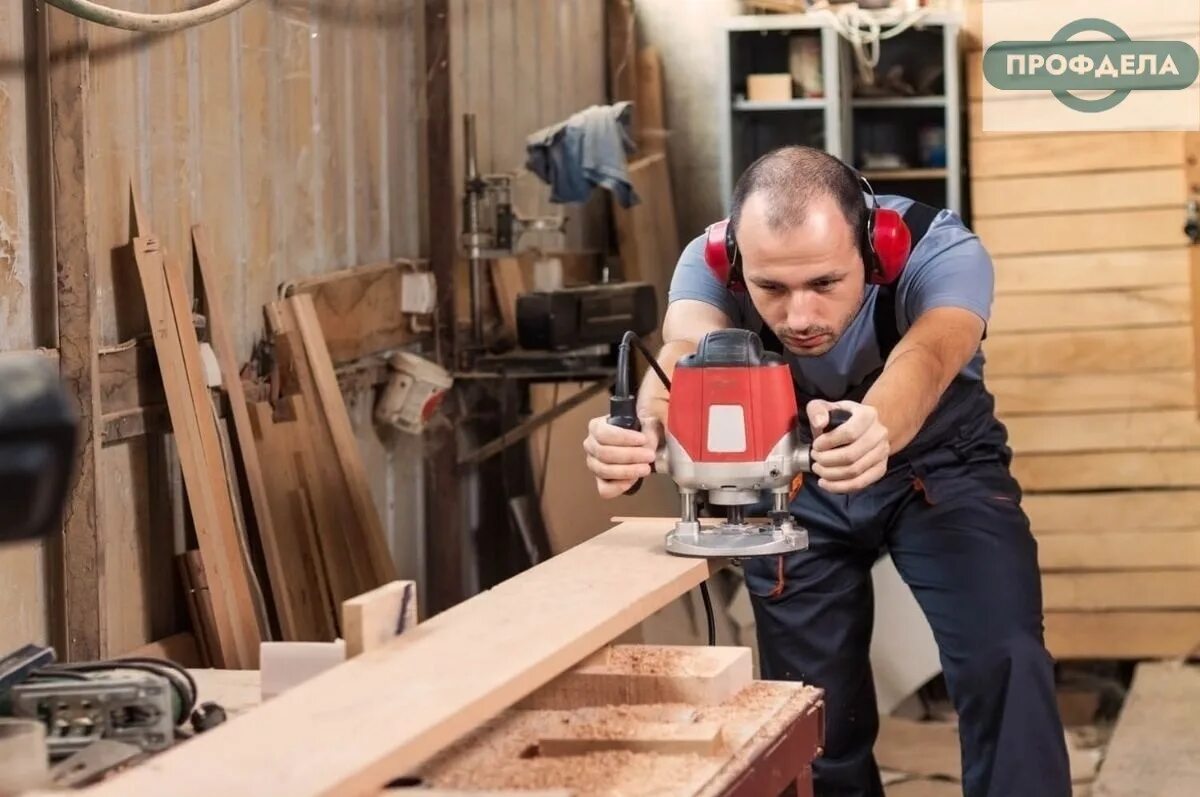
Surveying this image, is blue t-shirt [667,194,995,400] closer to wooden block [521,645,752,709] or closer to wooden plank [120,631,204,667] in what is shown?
wooden block [521,645,752,709]

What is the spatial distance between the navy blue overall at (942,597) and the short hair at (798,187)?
227mm

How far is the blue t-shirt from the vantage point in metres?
2.54

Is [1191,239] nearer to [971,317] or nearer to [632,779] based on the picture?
[971,317]

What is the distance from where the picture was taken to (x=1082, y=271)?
191 inches

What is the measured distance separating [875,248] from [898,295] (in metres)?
0.18

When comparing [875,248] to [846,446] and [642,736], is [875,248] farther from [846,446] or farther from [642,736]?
[642,736]

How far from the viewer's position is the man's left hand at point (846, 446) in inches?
81.6

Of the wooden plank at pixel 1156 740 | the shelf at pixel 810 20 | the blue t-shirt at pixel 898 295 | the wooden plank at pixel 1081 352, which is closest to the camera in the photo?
the blue t-shirt at pixel 898 295

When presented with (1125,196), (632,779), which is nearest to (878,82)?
(1125,196)

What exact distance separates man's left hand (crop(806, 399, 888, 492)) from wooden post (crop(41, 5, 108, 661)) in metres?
1.21

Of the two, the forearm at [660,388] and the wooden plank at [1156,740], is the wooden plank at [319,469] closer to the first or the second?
the forearm at [660,388]

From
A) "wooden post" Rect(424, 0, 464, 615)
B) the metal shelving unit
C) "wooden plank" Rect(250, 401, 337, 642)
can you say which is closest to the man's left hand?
"wooden plank" Rect(250, 401, 337, 642)

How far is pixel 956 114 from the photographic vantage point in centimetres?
485

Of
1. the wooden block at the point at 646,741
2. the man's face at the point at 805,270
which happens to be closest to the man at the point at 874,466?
the man's face at the point at 805,270
